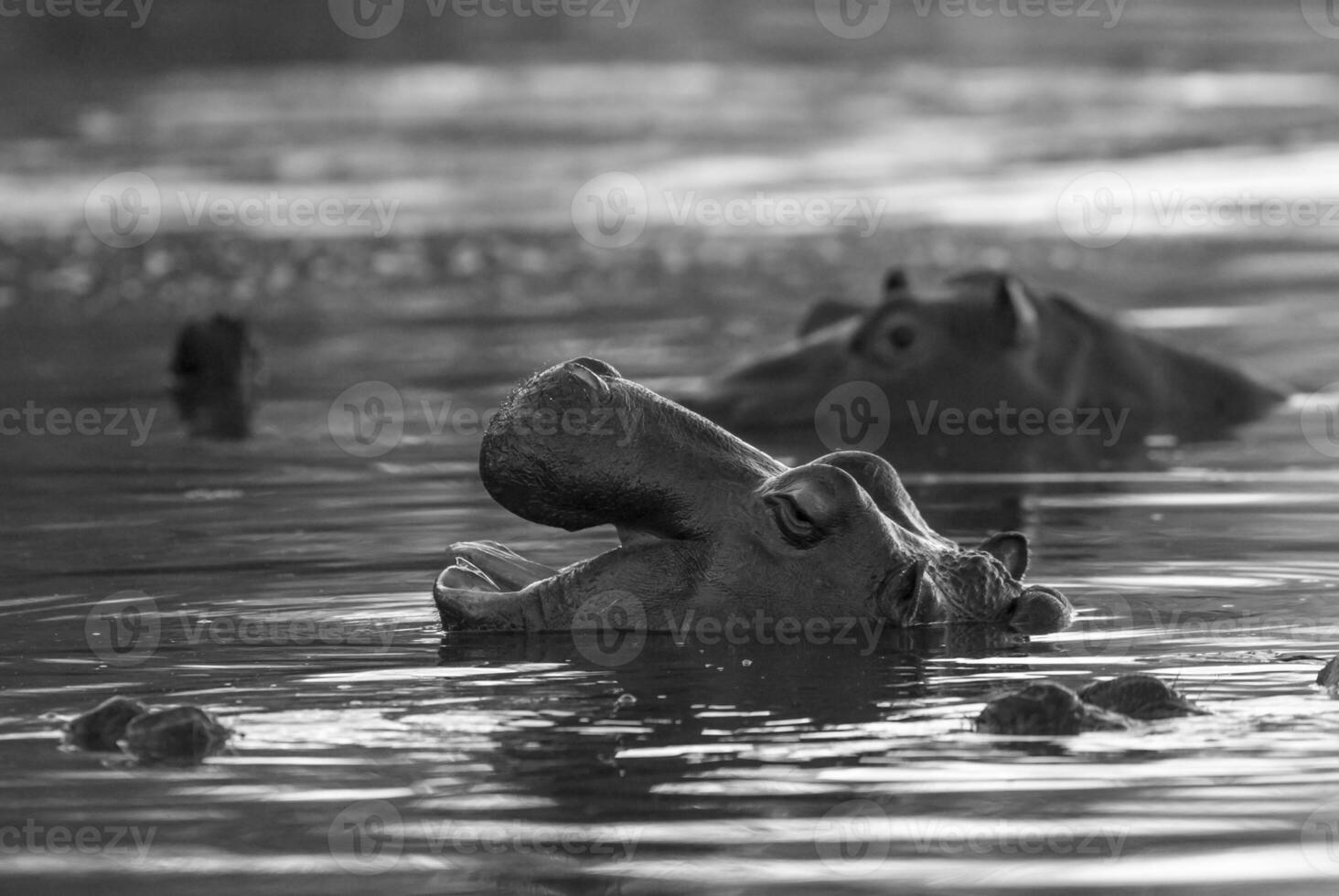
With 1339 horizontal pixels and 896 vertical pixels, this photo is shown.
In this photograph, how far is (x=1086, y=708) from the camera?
4.80 m

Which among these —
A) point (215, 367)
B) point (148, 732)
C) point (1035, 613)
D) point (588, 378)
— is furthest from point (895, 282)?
point (148, 732)

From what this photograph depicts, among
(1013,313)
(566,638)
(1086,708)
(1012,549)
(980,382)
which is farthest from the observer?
(980,382)

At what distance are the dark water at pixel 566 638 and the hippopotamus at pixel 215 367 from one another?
0.22 meters

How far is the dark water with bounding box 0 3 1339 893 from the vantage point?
4.14 meters

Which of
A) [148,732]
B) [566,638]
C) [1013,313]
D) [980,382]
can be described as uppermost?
[1013,313]

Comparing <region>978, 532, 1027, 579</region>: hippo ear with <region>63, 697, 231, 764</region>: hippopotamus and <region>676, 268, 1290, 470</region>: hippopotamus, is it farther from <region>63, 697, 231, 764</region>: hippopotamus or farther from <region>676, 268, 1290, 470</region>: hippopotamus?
<region>676, 268, 1290, 470</region>: hippopotamus

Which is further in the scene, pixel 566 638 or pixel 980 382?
pixel 980 382

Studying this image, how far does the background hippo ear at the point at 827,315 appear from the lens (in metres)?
11.3

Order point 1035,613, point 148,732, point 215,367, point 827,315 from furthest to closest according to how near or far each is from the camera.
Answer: point 215,367
point 827,315
point 1035,613
point 148,732

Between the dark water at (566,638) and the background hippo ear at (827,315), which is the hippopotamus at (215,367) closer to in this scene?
the dark water at (566,638)

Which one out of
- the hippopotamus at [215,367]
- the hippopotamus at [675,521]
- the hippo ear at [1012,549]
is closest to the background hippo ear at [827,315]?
the hippopotamus at [215,367]

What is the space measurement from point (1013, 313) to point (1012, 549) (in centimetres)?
434

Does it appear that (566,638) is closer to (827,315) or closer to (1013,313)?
(1013,313)

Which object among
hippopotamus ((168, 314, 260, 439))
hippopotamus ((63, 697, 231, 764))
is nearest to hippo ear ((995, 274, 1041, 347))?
hippopotamus ((168, 314, 260, 439))
